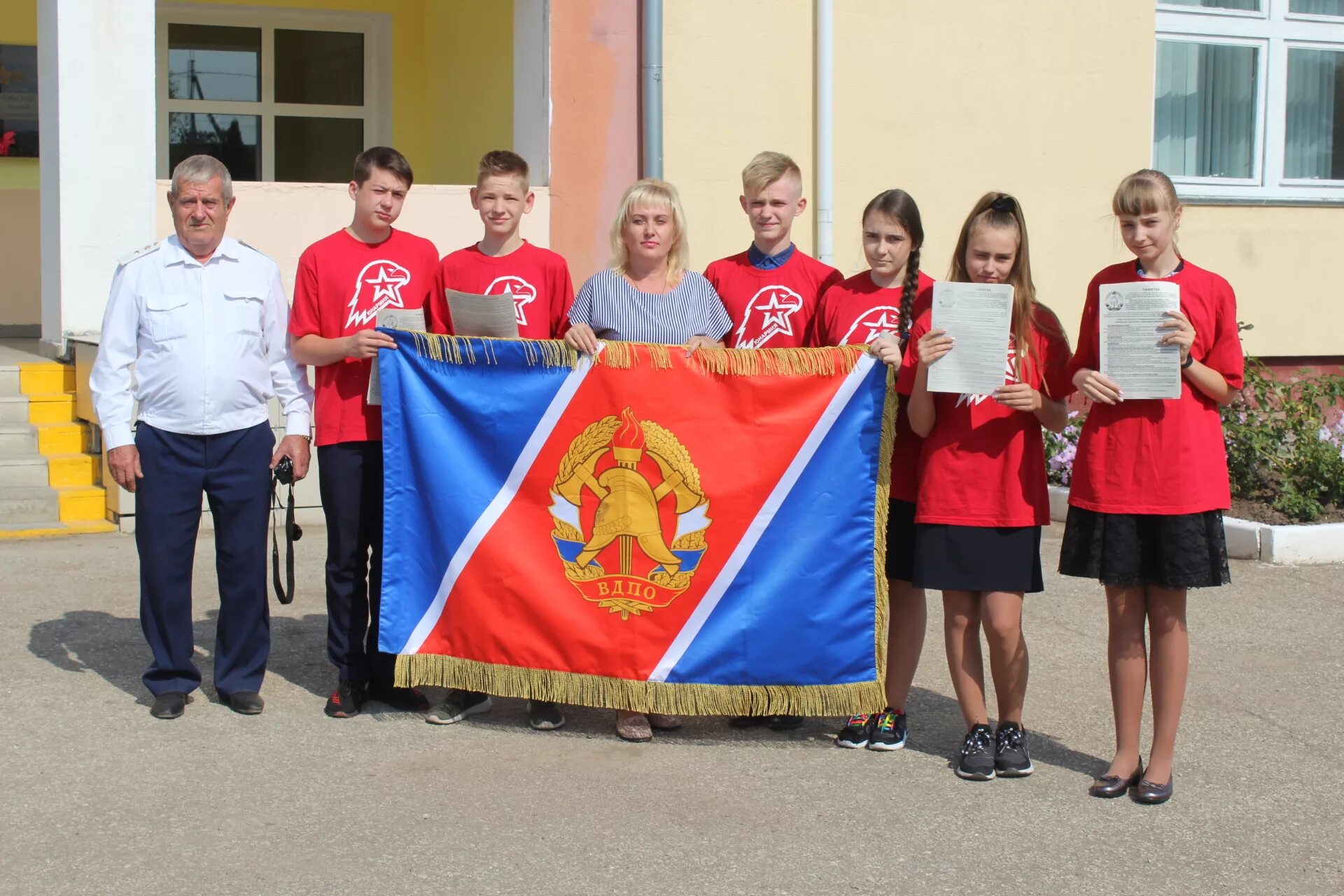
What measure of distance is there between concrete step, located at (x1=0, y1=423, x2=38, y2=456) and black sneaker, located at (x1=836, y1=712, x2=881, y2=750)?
18.9ft

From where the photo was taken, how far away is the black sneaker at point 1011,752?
4.51 metres

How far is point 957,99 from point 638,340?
640cm

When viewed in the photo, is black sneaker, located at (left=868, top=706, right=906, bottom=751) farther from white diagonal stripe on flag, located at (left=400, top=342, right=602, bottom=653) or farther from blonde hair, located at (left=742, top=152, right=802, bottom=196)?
blonde hair, located at (left=742, top=152, right=802, bottom=196)

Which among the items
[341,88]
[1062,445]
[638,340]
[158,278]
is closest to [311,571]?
[158,278]

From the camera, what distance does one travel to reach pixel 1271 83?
39.1ft

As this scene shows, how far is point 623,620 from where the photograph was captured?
15.9ft

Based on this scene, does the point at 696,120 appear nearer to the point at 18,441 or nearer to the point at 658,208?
the point at 18,441

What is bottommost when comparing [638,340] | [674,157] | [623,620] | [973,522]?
[623,620]

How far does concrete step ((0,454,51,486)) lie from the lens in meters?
8.41

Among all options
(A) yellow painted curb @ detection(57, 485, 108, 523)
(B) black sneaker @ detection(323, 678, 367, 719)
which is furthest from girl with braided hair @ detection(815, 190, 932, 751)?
(A) yellow painted curb @ detection(57, 485, 108, 523)

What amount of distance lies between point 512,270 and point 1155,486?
217cm

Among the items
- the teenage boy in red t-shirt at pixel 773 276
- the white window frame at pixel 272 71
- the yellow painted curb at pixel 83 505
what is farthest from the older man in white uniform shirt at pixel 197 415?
the white window frame at pixel 272 71

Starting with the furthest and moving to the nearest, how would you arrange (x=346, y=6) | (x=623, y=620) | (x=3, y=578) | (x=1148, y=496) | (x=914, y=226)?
(x=346, y=6)
(x=3, y=578)
(x=623, y=620)
(x=914, y=226)
(x=1148, y=496)

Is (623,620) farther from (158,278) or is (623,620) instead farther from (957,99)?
(957,99)
